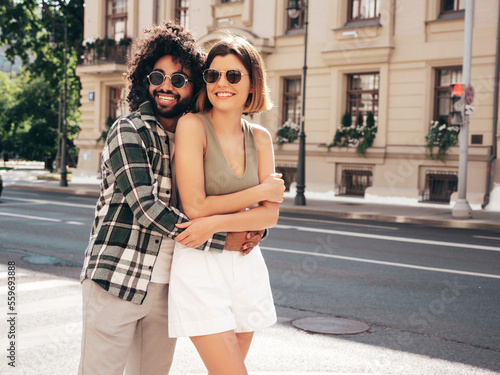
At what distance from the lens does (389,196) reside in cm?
2225

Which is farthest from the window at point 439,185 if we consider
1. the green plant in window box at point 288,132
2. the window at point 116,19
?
the window at point 116,19

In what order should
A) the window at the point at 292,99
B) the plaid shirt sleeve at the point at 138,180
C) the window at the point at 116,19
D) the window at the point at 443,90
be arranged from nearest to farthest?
the plaid shirt sleeve at the point at 138,180 → the window at the point at 443,90 → the window at the point at 292,99 → the window at the point at 116,19

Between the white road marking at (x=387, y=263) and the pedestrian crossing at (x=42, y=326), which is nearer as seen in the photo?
the pedestrian crossing at (x=42, y=326)

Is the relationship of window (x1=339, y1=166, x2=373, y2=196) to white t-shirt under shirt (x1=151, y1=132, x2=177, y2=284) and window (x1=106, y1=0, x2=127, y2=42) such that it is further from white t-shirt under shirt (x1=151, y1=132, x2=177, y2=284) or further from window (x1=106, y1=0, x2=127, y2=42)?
white t-shirt under shirt (x1=151, y1=132, x2=177, y2=284)

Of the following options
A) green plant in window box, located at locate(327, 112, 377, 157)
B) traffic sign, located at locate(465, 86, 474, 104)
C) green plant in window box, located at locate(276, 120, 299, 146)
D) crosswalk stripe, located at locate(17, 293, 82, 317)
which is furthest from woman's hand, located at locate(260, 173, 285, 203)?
green plant in window box, located at locate(276, 120, 299, 146)

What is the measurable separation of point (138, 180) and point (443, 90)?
20565 millimetres

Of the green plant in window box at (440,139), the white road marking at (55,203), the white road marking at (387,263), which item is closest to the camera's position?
the white road marking at (387,263)

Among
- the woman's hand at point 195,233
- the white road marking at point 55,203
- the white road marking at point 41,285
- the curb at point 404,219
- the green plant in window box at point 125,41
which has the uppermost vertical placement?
the green plant in window box at point 125,41

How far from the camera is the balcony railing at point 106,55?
3031cm

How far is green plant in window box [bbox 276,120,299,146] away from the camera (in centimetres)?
2498

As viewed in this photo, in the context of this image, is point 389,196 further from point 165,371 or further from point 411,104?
point 165,371

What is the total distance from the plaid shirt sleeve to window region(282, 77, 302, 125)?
2290 cm

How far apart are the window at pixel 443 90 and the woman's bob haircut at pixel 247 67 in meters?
19.6

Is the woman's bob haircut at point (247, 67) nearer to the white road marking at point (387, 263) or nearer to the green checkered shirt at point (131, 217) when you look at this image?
the green checkered shirt at point (131, 217)
